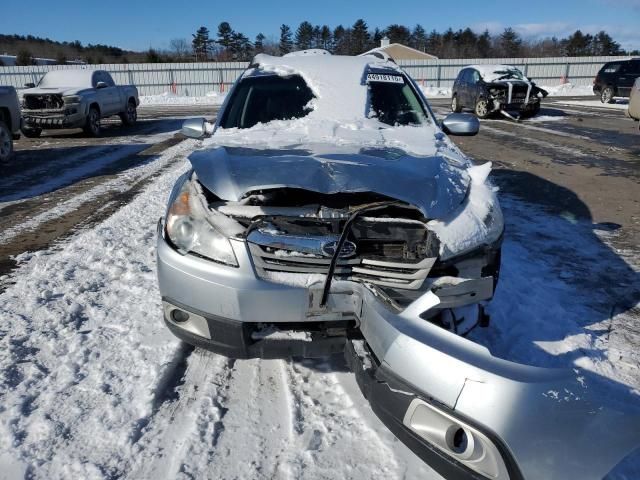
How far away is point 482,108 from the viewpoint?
1578cm

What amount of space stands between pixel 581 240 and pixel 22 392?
481cm

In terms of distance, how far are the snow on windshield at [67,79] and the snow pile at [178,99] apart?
40.5 feet

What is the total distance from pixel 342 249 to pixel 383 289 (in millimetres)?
260

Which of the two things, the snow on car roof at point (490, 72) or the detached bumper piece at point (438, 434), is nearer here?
the detached bumper piece at point (438, 434)

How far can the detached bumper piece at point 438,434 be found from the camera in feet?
5.08

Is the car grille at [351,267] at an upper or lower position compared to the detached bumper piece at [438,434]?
upper

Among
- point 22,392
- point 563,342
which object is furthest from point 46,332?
point 563,342

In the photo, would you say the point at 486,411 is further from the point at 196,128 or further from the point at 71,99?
the point at 71,99

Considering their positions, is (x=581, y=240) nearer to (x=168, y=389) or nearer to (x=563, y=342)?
(x=563, y=342)

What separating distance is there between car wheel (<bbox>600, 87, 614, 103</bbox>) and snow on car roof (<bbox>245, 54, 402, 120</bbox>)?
66.7 feet

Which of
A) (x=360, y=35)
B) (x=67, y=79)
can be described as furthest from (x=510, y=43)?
(x=67, y=79)

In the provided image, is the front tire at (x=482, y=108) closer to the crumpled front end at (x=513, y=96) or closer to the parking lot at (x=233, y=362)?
the crumpled front end at (x=513, y=96)

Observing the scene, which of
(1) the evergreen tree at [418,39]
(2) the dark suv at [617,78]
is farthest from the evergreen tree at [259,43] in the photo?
(2) the dark suv at [617,78]

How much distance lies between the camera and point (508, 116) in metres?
15.1
